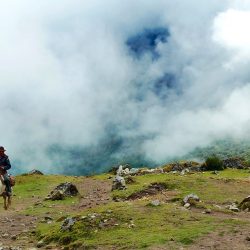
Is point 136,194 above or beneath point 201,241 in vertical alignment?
above

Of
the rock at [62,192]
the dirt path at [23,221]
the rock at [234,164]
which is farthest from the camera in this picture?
the rock at [234,164]

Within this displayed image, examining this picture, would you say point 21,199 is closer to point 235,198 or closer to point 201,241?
point 235,198

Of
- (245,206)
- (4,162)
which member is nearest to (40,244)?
(4,162)

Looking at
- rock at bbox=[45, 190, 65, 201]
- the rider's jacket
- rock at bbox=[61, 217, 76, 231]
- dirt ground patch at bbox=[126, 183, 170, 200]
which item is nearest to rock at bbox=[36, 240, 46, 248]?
rock at bbox=[61, 217, 76, 231]

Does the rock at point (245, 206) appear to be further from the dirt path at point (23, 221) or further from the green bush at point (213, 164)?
the green bush at point (213, 164)

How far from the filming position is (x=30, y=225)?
28812 mm

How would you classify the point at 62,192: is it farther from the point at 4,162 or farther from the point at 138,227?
the point at 138,227

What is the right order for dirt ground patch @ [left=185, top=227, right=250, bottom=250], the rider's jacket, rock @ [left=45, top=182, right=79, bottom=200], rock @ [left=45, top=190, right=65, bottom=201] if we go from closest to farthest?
dirt ground patch @ [left=185, top=227, right=250, bottom=250] → the rider's jacket → rock @ [left=45, top=190, right=65, bottom=201] → rock @ [left=45, top=182, right=79, bottom=200]

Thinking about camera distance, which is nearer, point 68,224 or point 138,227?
point 138,227

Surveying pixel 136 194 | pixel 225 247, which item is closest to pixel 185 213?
pixel 225 247

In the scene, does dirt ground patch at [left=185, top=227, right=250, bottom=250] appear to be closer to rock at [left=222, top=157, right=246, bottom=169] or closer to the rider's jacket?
the rider's jacket

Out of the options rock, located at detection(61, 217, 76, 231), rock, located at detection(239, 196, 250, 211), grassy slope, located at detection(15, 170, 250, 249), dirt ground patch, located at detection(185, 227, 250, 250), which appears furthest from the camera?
rock, located at detection(239, 196, 250, 211)

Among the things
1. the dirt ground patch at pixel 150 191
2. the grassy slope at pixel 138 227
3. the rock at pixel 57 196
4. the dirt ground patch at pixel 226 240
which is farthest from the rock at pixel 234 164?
the dirt ground patch at pixel 226 240

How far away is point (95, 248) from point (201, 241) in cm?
404
